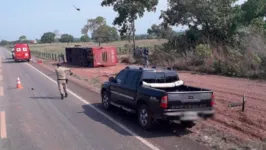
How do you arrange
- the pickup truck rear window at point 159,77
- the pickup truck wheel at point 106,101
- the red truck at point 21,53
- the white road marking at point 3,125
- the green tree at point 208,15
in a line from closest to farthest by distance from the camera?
the white road marking at point 3,125 → the pickup truck rear window at point 159,77 → the pickup truck wheel at point 106,101 → the green tree at point 208,15 → the red truck at point 21,53

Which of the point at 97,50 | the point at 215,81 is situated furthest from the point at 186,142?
the point at 97,50

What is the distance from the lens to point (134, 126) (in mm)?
9898

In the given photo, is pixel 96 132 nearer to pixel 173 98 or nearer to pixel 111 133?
pixel 111 133

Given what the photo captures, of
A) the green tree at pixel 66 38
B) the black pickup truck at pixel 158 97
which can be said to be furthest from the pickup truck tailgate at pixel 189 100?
the green tree at pixel 66 38

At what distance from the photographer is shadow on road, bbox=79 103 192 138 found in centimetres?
911

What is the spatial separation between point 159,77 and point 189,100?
168 centimetres

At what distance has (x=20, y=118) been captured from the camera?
37.4ft

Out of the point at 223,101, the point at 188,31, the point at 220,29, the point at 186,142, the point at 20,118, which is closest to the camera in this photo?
the point at 186,142

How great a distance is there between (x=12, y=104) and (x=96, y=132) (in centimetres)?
642

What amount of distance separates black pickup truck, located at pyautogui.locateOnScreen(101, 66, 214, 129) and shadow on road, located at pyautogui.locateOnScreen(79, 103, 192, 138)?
0.24 metres

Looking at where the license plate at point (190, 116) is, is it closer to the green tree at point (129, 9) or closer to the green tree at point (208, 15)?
the green tree at point (208, 15)

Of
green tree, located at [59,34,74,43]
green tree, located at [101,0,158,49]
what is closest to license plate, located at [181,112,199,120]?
green tree, located at [101,0,158,49]

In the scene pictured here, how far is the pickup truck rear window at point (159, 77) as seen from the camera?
10188 millimetres

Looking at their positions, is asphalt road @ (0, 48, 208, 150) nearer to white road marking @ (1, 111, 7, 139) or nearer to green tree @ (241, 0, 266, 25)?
white road marking @ (1, 111, 7, 139)
